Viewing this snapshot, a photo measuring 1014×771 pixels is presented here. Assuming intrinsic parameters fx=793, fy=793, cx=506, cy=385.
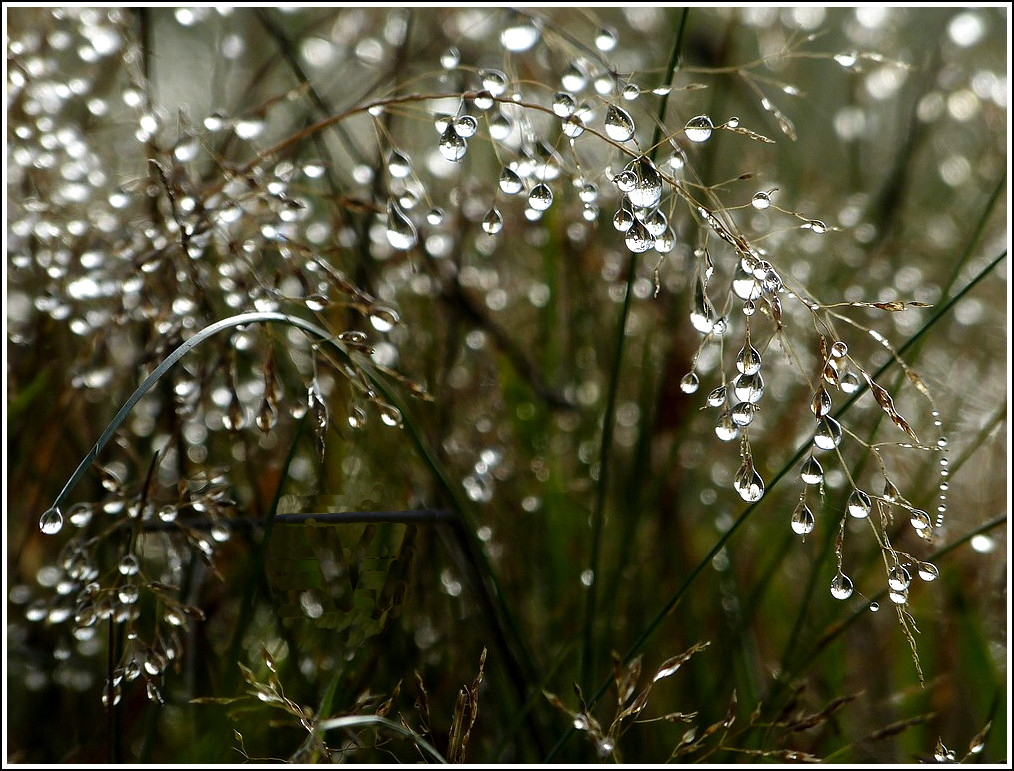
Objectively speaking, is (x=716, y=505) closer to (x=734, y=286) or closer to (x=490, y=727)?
(x=490, y=727)

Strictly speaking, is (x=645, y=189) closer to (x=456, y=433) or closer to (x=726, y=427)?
(x=726, y=427)

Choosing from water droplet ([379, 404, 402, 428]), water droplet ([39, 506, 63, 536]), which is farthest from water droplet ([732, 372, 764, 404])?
water droplet ([39, 506, 63, 536])

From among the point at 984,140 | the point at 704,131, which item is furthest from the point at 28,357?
the point at 984,140

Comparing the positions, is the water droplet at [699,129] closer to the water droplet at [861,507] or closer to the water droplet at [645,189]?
the water droplet at [645,189]

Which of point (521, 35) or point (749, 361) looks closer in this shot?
point (749, 361)

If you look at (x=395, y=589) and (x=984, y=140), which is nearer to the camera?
(x=395, y=589)

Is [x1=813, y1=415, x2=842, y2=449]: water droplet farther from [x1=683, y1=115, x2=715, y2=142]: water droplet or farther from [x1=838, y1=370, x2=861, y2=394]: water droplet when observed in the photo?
[x1=683, y1=115, x2=715, y2=142]: water droplet

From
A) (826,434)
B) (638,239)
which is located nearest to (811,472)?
(826,434)
